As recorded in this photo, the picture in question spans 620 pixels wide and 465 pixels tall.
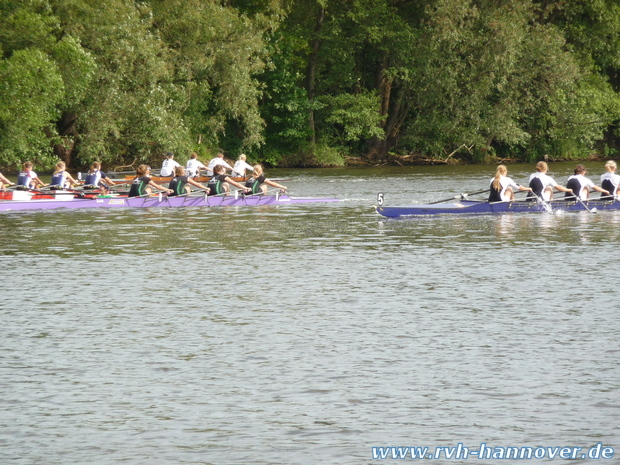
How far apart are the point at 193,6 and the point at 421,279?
3592 cm

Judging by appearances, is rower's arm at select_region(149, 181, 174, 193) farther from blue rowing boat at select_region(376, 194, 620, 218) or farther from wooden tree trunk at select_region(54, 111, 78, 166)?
wooden tree trunk at select_region(54, 111, 78, 166)

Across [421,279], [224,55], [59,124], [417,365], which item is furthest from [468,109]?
[417,365]

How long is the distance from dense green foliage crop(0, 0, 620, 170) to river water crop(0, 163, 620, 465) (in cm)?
2369

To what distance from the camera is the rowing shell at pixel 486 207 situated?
25875 millimetres

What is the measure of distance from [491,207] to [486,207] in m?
0.13

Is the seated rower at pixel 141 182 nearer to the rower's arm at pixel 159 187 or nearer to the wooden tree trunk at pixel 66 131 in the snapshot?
the rower's arm at pixel 159 187

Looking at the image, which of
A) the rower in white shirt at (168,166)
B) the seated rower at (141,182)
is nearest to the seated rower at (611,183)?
the seated rower at (141,182)

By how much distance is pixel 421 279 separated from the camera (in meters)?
15.3

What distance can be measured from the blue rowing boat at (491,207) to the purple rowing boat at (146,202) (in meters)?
6.80

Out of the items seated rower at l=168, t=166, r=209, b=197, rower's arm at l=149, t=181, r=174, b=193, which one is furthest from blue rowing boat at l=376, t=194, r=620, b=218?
rower's arm at l=149, t=181, r=174, b=193

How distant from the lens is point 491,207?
85.0 ft

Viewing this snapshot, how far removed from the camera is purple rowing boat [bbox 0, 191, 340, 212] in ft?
99.1

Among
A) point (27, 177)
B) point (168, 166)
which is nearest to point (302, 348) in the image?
point (27, 177)

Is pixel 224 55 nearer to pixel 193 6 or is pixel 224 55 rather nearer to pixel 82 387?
pixel 193 6
